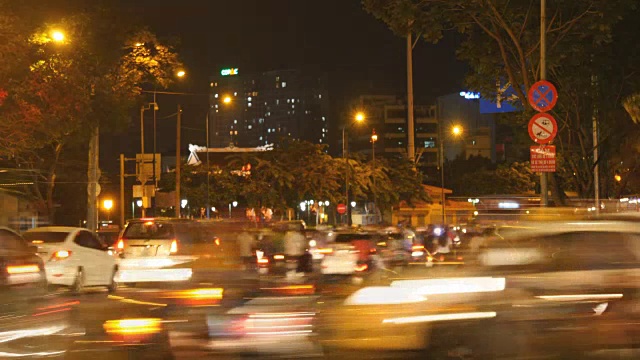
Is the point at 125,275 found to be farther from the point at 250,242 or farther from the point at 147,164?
the point at 147,164

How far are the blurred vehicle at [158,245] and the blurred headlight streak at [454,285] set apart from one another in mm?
9129

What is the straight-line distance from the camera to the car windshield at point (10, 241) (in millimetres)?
13415

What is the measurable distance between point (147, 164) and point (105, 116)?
9.61 meters

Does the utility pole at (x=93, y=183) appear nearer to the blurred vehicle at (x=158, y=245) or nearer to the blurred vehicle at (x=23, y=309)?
the blurred vehicle at (x=158, y=245)

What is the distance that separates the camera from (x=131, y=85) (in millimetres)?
33562

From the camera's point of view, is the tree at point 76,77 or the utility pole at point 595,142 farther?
the utility pole at point 595,142

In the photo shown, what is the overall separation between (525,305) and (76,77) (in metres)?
23.1

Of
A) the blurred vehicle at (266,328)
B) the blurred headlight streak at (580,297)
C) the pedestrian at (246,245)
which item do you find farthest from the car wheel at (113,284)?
the blurred headlight streak at (580,297)

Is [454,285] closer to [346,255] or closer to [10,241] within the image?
[10,241]

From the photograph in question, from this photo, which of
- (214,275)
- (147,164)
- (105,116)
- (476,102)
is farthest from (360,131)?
(214,275)

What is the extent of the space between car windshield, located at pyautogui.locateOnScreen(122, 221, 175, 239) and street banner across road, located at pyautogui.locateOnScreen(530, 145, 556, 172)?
8951 mm

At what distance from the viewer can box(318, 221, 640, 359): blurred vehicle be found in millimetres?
8125

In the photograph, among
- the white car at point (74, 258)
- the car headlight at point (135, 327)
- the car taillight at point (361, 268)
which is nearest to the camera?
the car headlight at point (135, 327)

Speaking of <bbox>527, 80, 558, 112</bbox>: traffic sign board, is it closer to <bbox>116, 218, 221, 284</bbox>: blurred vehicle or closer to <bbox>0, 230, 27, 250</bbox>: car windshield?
<bbox>116, 218, 221, 284</bbox>: blurred vehicle
